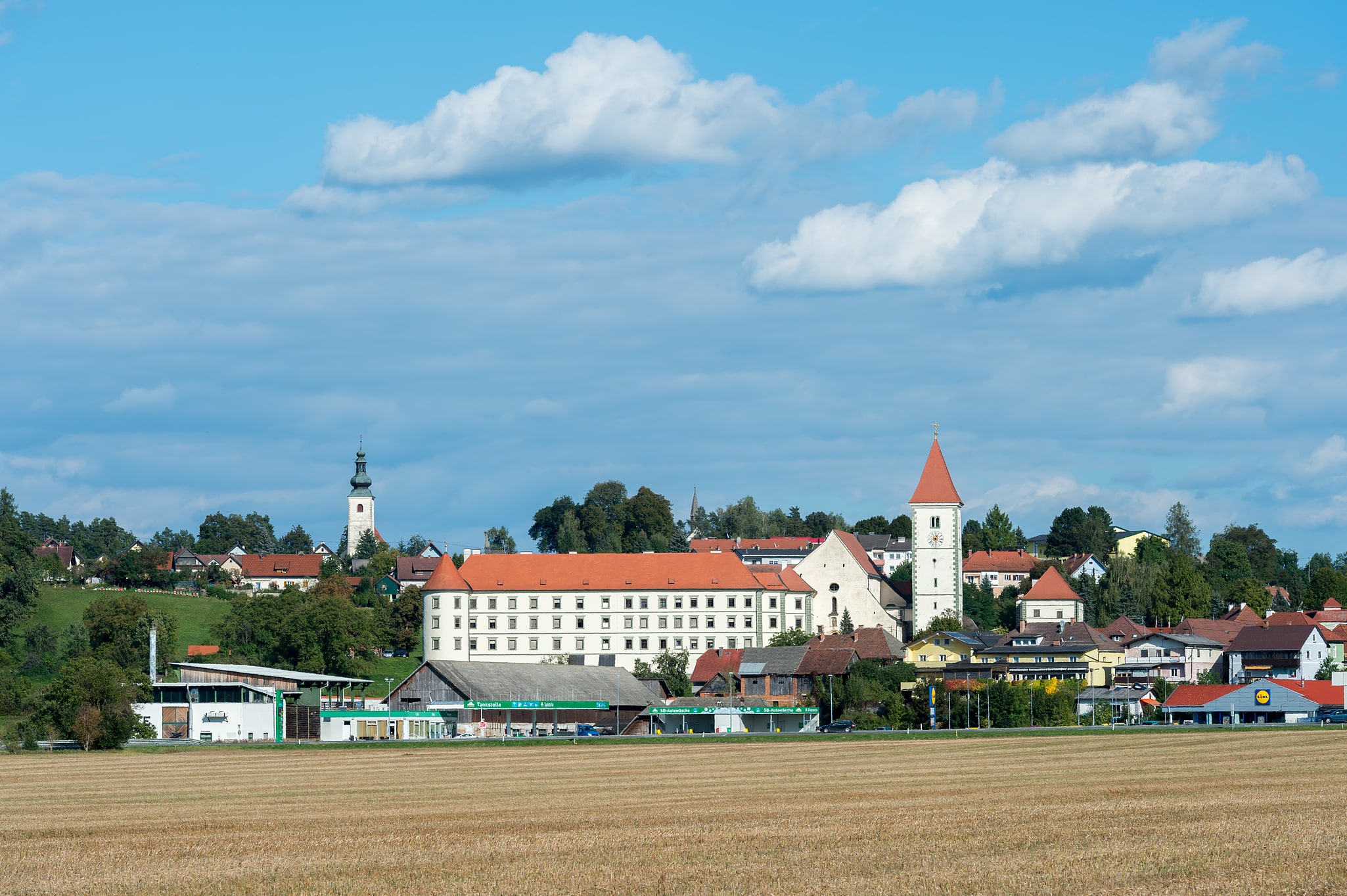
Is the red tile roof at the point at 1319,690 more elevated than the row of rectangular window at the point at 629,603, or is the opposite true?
the row of rectangular window at the point at 629,603

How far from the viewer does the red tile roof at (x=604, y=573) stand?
461 ft

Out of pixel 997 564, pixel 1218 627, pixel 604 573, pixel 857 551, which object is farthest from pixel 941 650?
pixel 997 564

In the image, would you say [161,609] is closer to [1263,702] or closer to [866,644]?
[866,644]

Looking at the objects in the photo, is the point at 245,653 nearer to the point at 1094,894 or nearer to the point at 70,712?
the point at 70,712

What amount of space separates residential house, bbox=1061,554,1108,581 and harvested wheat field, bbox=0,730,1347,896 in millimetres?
136288

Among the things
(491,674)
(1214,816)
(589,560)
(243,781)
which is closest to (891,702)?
(491,674)

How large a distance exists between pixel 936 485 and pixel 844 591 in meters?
13.2

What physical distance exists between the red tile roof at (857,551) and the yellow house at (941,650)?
17681mm

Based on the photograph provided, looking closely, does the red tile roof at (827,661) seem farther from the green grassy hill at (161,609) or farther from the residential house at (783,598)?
the green grassy hill at (161,609)

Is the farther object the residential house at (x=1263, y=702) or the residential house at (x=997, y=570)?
the residential house at (x=997, y=570)

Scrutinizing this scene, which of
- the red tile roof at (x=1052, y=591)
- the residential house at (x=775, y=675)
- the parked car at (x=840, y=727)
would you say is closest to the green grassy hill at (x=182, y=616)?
the residential house at (x=775, y=675)

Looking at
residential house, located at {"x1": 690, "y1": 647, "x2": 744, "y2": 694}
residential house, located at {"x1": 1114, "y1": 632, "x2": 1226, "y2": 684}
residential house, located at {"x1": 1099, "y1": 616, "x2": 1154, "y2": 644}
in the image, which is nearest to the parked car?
residential house, located at {"x1": 690, "y1": 647, "x2": 744, "y2": 694}

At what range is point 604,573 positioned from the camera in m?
142

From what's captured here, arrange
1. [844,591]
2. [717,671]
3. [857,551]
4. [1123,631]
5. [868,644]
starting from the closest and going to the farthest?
[868,644] → [717,671] → [1123,631] → [844,591] → [857,551]
